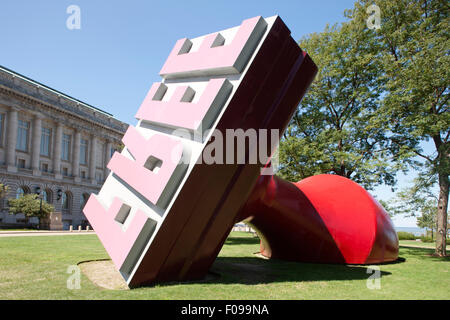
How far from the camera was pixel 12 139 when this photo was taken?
45.1 meters

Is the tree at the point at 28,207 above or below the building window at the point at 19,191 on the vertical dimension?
below

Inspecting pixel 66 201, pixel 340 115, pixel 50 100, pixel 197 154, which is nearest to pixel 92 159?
pixel 66 201

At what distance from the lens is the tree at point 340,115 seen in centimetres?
2006

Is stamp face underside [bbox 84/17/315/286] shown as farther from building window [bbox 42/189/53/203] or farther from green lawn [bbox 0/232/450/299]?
building window [bbox 42/189/53/203]

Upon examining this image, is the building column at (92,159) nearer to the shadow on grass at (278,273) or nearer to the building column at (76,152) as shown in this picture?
the building column at (76,152)

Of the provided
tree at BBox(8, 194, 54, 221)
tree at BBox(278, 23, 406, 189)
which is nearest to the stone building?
tree at BBox(8, 194, 54, 221)

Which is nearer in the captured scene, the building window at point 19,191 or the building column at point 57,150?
the building window at point 19,191

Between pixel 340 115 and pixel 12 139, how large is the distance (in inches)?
1702

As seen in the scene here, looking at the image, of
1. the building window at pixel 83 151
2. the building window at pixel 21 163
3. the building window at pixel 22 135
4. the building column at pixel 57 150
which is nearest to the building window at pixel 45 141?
the building column at pixel 57 150

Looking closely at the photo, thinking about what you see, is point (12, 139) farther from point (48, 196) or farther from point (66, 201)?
point (66, 201)

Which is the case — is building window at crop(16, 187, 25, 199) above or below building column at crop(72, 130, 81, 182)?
below

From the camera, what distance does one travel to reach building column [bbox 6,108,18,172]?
44.5 metres
